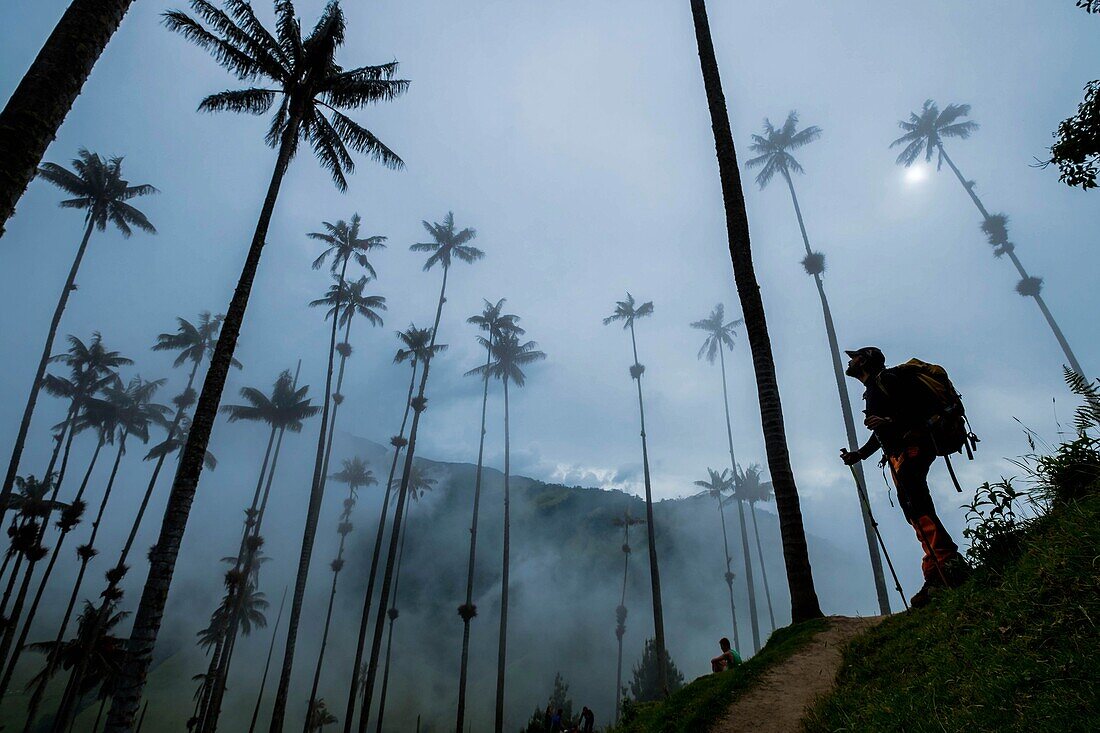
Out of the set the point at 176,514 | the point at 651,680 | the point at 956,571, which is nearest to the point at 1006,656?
the point at 956,571

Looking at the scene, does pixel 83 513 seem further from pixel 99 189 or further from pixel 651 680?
pixel 651 680

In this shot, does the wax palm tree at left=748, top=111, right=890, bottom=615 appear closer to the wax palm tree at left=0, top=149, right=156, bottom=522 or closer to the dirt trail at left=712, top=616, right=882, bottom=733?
the dirt trail at left=712, top=616, right=882, bottom=733

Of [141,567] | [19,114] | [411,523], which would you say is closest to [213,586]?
[141,567]

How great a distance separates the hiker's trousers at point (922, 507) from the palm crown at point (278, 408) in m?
44.2

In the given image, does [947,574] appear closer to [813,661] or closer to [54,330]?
[813,661]

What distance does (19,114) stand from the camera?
372 cm

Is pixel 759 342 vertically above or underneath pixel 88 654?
above

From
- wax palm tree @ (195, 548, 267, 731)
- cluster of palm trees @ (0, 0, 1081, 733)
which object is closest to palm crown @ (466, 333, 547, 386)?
cluster of palm trees @ (0, 0, 1081, 733)

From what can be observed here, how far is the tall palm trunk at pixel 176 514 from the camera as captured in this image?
297 inches

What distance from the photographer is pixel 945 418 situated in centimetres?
430

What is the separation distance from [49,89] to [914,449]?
8.49 meters

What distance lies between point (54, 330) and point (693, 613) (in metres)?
80.5

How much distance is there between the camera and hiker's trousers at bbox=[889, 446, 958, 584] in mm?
4207

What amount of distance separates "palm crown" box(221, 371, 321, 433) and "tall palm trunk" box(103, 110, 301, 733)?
33.7 m
